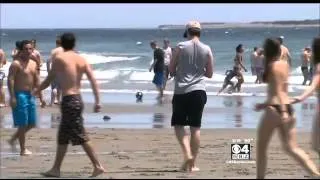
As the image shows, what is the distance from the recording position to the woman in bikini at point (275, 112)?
26.6 feet

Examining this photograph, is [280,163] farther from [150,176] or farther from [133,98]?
[133,98]

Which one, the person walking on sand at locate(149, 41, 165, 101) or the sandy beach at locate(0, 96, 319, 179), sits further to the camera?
the person walking on sand at locate(149, 41, 165, 101)

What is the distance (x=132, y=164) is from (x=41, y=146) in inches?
94.4

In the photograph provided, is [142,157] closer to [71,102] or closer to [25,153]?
[25,153]

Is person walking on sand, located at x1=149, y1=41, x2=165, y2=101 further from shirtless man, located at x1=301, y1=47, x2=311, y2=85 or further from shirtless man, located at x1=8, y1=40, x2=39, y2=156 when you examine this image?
shirtless man, located at x1=8, y1=40, x2=39, y2=156

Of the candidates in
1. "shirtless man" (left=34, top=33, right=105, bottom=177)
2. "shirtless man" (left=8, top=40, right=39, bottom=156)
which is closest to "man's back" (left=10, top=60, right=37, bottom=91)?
"shirtless man" (left=8, top=40, right=39, bottom=156)

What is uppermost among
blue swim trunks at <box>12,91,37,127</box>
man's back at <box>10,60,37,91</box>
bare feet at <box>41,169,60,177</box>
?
man's back at <box>10,60,37,91</box>

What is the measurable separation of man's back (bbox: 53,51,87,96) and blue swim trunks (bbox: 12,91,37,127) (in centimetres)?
179

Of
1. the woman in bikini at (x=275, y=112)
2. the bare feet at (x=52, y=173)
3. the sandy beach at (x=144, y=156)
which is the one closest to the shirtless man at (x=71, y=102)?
the bare feet at (x=52, y=173)

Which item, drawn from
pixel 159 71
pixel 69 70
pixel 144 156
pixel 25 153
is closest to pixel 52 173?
pixel 69 70

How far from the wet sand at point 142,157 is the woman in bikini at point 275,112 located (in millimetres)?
782

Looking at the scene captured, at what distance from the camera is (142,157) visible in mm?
10844

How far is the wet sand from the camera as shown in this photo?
9250 mm

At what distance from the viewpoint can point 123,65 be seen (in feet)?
144
